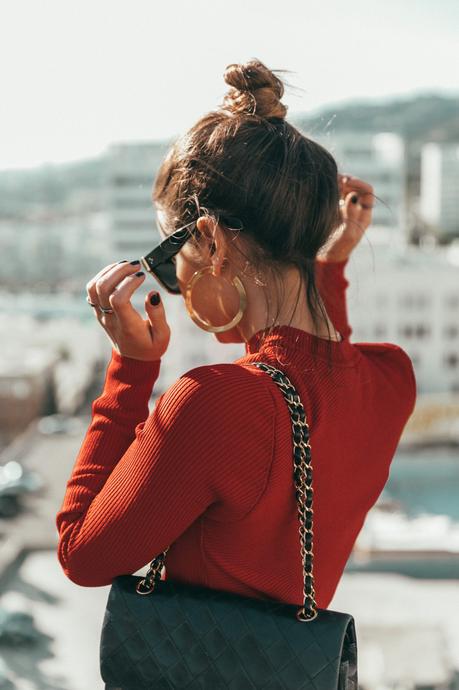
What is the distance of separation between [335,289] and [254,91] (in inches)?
8.8

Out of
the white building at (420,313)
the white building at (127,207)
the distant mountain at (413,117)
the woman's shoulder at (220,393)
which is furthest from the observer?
the distant mountain at (413,117)

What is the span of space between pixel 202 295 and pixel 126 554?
172 millimetres

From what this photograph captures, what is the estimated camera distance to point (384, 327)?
14062mm

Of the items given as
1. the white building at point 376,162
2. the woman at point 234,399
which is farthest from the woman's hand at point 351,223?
the white building at point 376,162

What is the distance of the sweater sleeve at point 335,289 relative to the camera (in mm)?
690

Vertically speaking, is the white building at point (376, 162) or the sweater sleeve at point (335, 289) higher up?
the sweater sleeve at point (335, 289)

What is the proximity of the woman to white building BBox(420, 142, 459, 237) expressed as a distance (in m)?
36.5

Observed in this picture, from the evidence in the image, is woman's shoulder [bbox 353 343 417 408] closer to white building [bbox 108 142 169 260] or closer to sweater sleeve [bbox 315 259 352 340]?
sweater sleeve [bbox 315 259 352 340]

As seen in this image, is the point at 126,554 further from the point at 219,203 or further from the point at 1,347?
the point at 1,347

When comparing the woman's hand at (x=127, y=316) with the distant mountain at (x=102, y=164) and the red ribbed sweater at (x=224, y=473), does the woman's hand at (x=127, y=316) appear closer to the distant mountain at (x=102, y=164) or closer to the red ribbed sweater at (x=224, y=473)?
the red ribbed sweater at (x=224, y=473)

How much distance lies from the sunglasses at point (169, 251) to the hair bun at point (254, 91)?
0.08m

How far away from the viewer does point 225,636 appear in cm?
47

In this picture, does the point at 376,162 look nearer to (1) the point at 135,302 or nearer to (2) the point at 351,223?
(1) the point at 135,302

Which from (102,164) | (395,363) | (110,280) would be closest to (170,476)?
(110,280)
